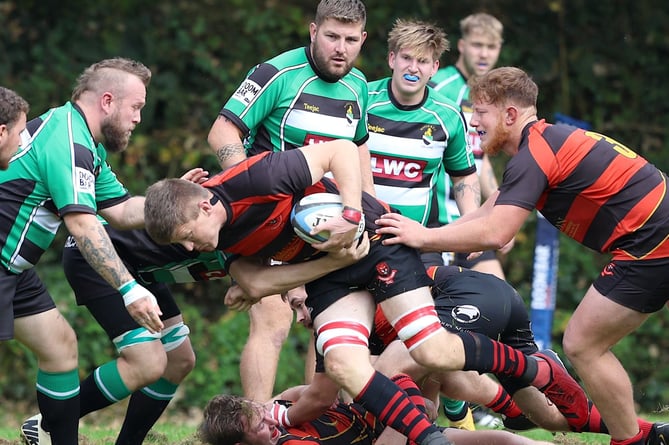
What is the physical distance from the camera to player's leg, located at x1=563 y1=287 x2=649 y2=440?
531 cm

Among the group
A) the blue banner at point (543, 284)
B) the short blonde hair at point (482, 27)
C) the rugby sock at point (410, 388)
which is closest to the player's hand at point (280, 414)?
the rugby sock at point (410, 388)

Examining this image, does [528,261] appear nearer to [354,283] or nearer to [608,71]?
[608,71]

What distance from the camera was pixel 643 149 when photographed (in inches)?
472

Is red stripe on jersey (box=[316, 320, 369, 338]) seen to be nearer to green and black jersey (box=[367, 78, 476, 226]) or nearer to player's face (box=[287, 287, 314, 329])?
player's face (box=[287, 287, 314, 329])

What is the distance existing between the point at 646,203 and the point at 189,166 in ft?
22.7

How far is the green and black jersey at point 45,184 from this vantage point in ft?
17.1

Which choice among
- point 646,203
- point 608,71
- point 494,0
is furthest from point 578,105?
point 646,203

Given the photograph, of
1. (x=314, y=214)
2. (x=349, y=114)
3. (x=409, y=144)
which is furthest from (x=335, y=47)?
(x=314, y=214)

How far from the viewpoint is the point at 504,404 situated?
5844mm

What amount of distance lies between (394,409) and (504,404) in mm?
1110

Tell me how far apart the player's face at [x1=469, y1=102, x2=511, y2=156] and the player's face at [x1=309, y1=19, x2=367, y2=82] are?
3.41 ft

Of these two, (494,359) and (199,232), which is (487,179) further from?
(199,232)

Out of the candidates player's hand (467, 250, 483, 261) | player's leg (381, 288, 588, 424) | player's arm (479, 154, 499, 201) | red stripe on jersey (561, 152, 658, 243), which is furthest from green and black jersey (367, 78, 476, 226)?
player's leg (381, 288, 588, 424)

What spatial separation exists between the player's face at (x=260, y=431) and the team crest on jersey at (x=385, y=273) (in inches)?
34.8
